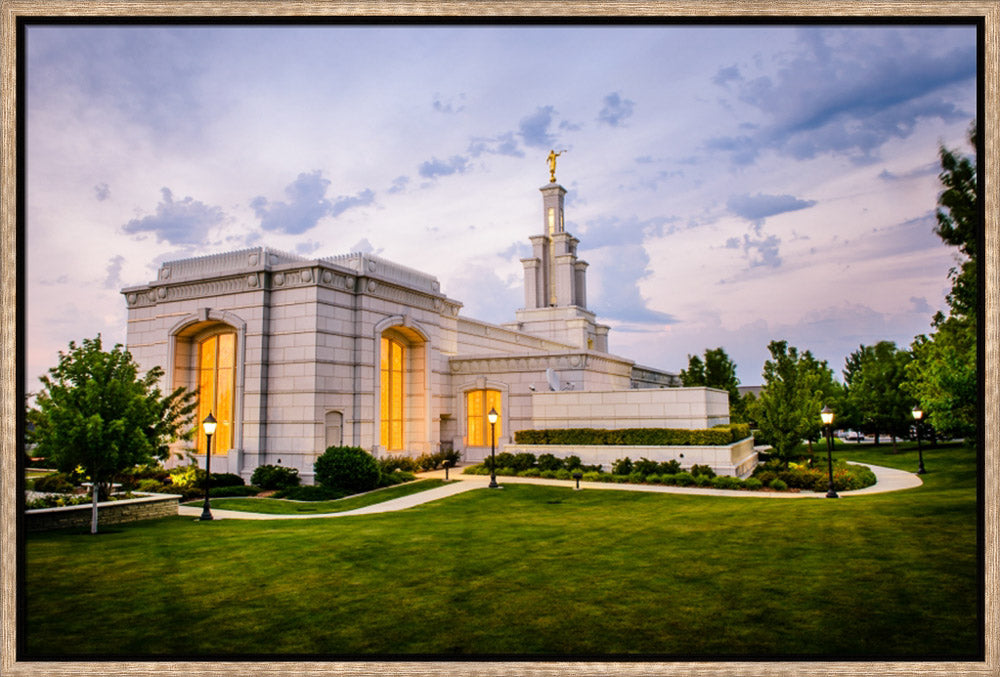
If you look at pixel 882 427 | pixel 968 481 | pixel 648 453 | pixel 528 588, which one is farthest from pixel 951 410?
pixel 882 427

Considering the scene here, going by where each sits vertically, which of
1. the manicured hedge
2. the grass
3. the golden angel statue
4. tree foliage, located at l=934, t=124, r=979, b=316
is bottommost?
the grass

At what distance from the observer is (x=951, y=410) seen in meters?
18.5

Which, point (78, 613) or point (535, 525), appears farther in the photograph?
point (535, 525)

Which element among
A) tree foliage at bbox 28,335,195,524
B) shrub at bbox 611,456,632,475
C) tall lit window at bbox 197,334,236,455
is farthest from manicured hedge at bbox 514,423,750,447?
tree foliage at bbox 28,335,195,524

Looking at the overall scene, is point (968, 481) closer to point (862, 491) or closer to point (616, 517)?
point (862, 491)

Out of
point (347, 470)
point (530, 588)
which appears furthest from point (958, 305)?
point (347, 470)

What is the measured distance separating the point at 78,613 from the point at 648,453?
20.8 m

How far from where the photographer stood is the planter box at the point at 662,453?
23.4 m

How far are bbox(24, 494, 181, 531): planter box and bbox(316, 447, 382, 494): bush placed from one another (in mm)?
6333

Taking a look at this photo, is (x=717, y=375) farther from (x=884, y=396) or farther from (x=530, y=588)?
(x=530, y=588)

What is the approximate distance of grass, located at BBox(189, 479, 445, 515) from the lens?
725 inches

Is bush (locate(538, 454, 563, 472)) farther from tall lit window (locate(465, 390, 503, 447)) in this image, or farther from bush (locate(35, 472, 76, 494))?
bush (locate(35, 472, 76, 494))

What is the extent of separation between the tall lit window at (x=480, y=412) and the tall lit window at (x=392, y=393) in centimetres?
399

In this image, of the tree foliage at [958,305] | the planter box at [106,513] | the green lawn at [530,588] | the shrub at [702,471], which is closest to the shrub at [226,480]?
the planter box at [106,513]
